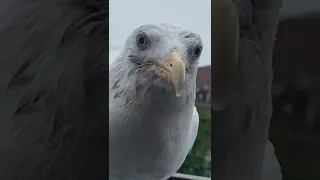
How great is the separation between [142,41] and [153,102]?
0.21 metres

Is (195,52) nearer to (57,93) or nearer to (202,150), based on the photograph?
(202,150)

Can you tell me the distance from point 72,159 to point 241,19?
2.56ft

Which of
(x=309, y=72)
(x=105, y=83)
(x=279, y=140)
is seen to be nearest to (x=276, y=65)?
(x=309, y=72)

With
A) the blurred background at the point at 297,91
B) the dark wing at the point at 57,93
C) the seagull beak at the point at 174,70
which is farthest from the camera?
the dark wing at the point at 57,93

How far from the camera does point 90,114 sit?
5.68 ft

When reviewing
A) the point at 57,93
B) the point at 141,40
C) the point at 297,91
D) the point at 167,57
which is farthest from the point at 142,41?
the point at 297,91

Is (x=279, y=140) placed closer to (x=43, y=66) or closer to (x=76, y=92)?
(x=76, y=92)

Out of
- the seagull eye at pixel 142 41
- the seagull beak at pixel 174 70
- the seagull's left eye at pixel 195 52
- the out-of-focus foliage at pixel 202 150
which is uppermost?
the seagull eye at pixel 142 41

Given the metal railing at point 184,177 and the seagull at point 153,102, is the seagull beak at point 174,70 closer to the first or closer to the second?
the seagull at point 153,102

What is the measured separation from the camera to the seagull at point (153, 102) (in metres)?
1.55

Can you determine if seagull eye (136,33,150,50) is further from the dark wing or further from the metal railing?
the metal railing

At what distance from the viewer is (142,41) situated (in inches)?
63.5

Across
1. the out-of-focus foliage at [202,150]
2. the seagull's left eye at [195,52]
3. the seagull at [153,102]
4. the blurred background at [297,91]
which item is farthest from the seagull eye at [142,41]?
the blurred background at [297,91]

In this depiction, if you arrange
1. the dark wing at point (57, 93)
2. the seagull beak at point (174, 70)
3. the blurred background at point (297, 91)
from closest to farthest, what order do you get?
the blurred background at point (297, 91) → the seagull beak at point (174, 70) → the dark wing at point (57, 93)
